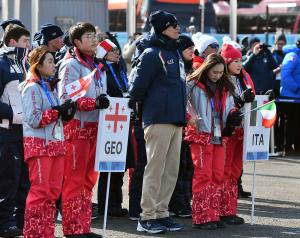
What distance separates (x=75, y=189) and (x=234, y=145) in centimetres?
223

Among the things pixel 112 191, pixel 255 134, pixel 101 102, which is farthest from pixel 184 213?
pixel 101 102

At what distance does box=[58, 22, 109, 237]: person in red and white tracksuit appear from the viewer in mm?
8383

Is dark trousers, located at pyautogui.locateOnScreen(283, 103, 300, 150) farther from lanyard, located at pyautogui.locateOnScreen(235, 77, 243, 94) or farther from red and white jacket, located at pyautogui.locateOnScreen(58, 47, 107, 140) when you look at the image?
red and white jacket, located at pyautogui.locateOnScreen(58, 47, 107, 140)

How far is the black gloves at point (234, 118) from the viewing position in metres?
9.34

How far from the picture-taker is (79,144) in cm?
838

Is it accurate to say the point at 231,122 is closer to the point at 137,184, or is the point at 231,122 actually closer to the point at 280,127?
the point at 137,184

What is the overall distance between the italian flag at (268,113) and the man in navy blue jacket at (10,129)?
2473mm

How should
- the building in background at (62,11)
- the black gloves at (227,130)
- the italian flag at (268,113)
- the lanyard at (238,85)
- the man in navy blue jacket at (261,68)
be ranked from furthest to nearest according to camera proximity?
1. the building in background at (62,11)
2. the man in navy blue jacket at (261,68)
3. the lanyard at (238,85)
4. the italian flag at (268,113)
5. the black gloves at (227,130)

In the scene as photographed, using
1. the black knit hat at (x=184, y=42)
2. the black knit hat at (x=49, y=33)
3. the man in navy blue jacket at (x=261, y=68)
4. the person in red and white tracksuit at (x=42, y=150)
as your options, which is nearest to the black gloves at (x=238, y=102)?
the black knit hat at (x=184, y=42)

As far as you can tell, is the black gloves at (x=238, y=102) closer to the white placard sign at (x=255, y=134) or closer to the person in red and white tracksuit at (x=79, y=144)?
the white placard sign at (x=255, y=134)

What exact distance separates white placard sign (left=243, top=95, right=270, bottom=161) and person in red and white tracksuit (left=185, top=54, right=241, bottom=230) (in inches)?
9.3

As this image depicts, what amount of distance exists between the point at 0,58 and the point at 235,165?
2.78 meters

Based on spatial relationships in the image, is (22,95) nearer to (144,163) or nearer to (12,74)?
(12,74)

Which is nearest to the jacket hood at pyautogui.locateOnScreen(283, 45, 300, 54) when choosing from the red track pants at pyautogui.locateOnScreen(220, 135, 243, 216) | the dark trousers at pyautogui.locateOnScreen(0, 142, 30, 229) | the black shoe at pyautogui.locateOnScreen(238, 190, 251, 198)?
the black shoe at pyautogui.locateOnScreen(238, 190, 251, 198)
